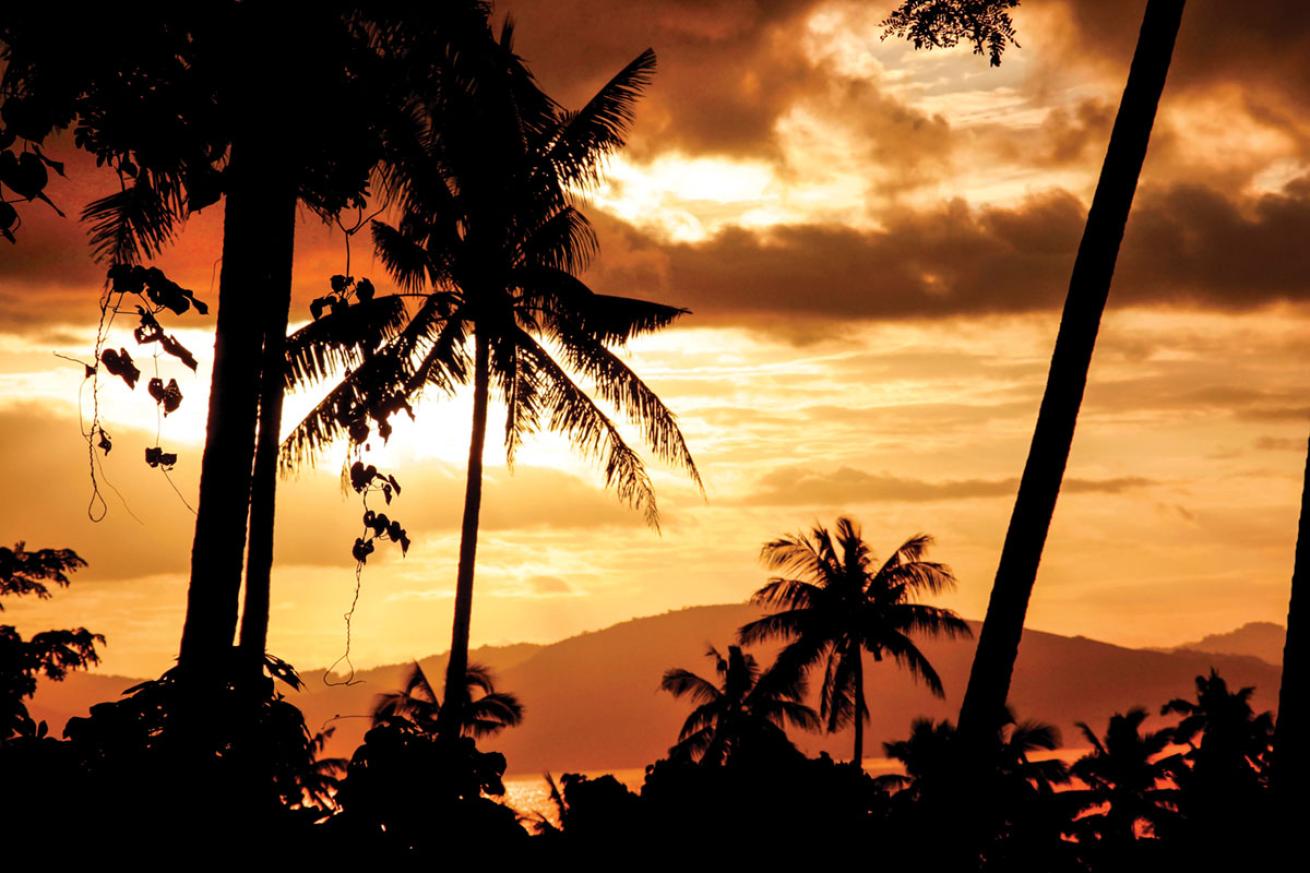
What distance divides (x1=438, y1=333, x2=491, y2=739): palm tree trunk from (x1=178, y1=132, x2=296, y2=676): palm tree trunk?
1258cm

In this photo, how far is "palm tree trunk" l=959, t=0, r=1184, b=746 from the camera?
26.1 ft

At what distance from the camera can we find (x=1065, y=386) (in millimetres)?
7992

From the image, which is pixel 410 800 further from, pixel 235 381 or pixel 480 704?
pixel 480 704

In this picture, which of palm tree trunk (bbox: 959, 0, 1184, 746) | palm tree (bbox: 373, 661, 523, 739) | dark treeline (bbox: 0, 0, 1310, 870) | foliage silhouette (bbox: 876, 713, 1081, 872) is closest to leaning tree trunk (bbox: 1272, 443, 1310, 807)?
dark treeline (bbox: 0, 0, 1310, 870)

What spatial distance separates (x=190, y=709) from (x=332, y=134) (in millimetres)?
2503

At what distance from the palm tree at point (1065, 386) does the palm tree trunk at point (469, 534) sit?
1257 centimetres

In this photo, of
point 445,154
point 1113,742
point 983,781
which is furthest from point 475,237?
point 1113,742

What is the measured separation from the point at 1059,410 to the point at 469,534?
43.4 ft

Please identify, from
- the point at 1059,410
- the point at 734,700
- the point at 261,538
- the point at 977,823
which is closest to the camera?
the point at 977,823

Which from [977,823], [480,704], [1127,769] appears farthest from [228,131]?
[1127,769]

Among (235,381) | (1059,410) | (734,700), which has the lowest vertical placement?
(734,700)

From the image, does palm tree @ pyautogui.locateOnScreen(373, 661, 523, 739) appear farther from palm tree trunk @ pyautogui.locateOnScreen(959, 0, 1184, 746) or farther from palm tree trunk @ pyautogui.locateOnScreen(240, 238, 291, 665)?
palm tree trunk @ pyautogui.locateOnScreen(959, 0, 1184, 746)

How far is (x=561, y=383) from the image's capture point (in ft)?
64.0

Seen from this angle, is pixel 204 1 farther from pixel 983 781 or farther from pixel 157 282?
pixel 983 781
